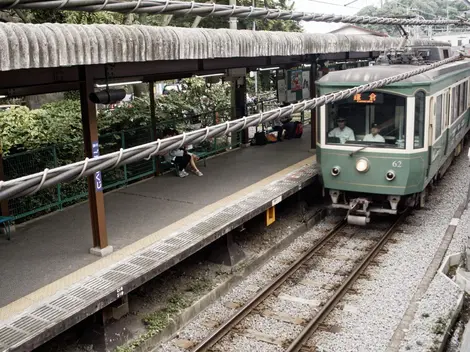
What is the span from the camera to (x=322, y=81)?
1055 centimetres

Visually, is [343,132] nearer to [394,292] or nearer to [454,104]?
[394,292]

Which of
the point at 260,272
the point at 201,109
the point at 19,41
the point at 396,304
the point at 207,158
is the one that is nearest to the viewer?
the point at 19,41

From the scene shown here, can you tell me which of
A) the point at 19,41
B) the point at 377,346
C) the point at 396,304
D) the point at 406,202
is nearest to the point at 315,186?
the point at 406,202

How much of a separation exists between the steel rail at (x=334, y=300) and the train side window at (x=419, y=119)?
180 centimetres

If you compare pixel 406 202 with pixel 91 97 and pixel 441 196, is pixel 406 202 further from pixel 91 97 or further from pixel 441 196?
pixel 91 97

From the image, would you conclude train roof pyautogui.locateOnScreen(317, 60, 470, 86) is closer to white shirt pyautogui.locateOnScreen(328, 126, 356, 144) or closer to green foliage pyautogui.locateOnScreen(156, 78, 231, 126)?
white shirt pyautogui.locateOnScreen(328, 126, 356, 144)

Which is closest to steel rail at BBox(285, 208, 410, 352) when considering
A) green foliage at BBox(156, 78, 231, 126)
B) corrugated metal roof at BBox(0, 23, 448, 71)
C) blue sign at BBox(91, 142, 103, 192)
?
blue sign at BBox(91, 142, 103, 192)

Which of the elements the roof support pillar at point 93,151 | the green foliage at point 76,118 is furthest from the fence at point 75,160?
the roof support pillar at point 93,151

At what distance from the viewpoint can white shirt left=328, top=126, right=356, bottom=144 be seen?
1023cm

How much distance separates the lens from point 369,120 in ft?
32.9

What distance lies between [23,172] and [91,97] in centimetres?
313

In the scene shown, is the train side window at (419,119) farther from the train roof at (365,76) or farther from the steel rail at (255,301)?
the steel rail at (255,301)

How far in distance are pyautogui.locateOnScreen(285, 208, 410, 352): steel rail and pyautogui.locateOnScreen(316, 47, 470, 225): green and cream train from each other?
21.5 inches

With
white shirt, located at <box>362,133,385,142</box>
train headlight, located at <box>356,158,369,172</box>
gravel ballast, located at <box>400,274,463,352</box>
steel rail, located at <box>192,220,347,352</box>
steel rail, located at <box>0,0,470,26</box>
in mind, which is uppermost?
steel rail, located at <box>0,0,470,26</box>
